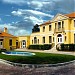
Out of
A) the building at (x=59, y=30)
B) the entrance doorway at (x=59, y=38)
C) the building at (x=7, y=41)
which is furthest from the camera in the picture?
the building at (x=7, y=41)

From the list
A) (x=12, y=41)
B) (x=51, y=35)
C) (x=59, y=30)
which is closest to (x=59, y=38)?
(x=59, y=30)

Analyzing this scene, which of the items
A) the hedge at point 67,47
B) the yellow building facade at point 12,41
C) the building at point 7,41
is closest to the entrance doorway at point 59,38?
the hedge at point 67,47

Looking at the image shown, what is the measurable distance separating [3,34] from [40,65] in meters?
28.9

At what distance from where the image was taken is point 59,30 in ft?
121

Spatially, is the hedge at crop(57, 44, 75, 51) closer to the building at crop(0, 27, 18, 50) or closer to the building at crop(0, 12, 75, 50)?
the building at crop(0, 12, 75, 50)

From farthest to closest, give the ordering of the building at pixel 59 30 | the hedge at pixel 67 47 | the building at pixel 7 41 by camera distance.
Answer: the building at pixel 7 41
the building at pixel 59 30
the hedge at pixel 67 47

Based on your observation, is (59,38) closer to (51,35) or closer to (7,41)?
(51,35)

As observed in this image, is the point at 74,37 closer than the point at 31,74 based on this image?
No

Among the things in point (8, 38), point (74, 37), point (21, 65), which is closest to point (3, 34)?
point (8, 38)

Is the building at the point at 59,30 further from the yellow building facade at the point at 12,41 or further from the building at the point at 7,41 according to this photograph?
the building at the point at 7,41

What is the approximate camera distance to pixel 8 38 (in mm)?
43656

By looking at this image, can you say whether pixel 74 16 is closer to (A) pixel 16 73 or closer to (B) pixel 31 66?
(B) pixel 31 66

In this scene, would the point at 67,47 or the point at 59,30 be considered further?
the point at 59,30

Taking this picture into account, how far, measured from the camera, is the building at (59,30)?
35.9 meters
